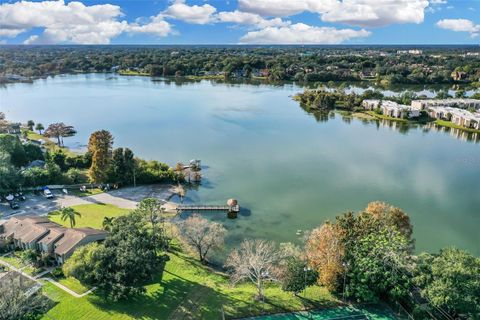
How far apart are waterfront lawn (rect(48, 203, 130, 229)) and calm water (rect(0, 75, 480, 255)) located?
9.55m

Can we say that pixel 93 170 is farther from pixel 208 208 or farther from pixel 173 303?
pixel 173 303

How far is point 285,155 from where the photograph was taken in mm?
60219

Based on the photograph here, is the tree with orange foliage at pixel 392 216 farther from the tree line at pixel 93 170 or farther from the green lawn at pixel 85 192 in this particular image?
the green lawn at pixel 85 192

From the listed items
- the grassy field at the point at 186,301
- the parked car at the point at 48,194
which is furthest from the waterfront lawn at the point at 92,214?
the grassy field at the point at 186,301

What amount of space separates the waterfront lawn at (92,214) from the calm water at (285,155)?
9.55 metres

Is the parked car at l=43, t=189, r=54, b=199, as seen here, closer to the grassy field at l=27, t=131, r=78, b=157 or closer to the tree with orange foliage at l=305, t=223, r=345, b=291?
the grassy field at l=27, t=131, r=78, b=157

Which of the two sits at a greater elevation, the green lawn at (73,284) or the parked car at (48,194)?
the parked car at (48,194)

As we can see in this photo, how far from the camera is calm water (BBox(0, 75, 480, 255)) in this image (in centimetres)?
4034

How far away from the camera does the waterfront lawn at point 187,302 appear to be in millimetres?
24328

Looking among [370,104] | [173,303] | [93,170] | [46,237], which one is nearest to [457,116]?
[370,104]

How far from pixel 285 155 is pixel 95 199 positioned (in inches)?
1161

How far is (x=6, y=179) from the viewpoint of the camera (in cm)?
4206

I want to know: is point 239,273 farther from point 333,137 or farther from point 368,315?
point 333,137

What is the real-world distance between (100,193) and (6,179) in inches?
391
